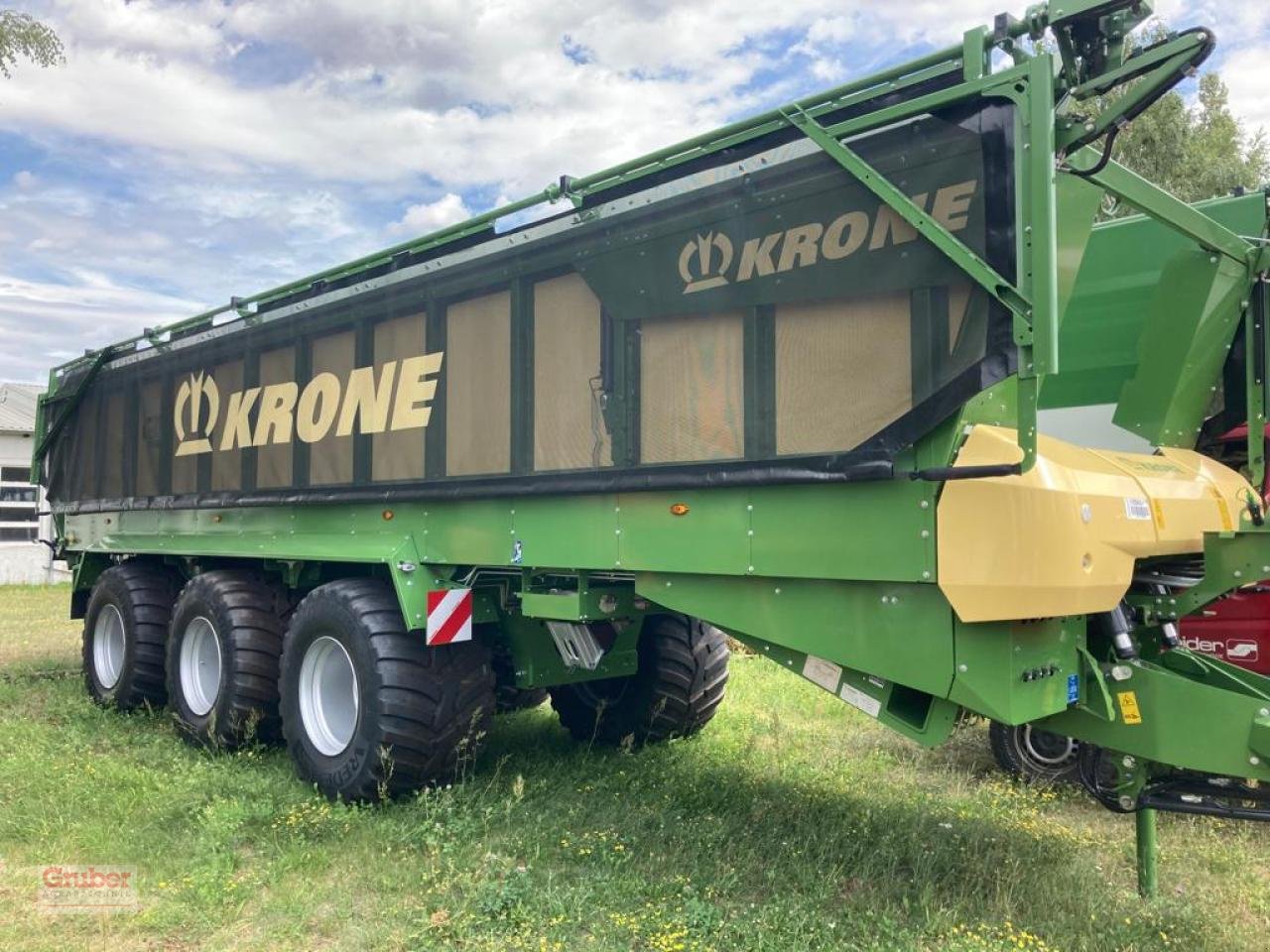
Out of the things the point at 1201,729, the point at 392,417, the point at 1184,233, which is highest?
the point at 1184,233

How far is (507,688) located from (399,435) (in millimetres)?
1874

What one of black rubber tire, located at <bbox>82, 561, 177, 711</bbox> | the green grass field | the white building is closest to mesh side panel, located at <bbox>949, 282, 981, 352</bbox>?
the green grass field

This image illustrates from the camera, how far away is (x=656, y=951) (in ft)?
11.0

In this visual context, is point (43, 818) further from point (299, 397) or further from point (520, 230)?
point (520, 230)

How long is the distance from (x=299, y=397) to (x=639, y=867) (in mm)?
3389

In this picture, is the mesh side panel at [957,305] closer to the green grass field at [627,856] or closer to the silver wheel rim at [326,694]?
the green grass field at [627,856]

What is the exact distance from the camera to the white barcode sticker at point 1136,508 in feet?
11.1

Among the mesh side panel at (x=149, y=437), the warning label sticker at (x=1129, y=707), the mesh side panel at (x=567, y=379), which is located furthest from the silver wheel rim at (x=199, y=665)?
the warning label sticker at (x=1129, y=707)

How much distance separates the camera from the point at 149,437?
739cm

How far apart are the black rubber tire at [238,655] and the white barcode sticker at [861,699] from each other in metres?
3.84

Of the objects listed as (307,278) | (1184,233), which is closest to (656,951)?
(1184,233)

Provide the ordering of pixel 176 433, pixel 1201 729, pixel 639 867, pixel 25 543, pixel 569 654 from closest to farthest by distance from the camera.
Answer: pixel 1201 729
pixel 639 867
pixel 569 654
pixel 176 433
pixel 25 543

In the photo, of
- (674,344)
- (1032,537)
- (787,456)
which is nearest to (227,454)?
(674,344)

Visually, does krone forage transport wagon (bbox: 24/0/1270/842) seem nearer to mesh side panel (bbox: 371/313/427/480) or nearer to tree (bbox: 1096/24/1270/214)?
mesh side panel (bbox: 371/313/427/480)
